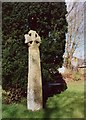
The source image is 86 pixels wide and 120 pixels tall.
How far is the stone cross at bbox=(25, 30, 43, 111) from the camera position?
19.8 ft

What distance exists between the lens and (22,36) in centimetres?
651

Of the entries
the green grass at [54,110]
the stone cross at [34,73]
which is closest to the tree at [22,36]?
the stone cross at [34,73]

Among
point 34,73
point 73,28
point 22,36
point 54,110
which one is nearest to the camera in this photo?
point 54,110

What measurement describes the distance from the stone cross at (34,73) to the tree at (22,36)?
299 mm

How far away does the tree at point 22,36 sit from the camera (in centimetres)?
638

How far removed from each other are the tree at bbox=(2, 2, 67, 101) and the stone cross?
0.98 ft

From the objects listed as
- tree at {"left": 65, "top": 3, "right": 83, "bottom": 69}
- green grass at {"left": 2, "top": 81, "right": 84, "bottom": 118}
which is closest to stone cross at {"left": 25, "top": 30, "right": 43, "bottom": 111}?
green grass at {"left": 2, "top": 81, "right": 84, "bottom": 118}

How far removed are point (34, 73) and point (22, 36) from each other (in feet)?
3.74

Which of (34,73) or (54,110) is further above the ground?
(34,73)

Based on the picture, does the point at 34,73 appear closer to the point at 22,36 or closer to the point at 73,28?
the point at 22,36

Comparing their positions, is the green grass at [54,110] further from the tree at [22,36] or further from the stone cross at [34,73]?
the tree at [22,36]

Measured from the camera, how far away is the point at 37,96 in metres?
6.05

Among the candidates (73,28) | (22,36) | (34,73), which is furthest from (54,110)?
(73,28)

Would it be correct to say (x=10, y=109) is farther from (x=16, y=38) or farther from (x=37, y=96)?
(x=16, y=38)
